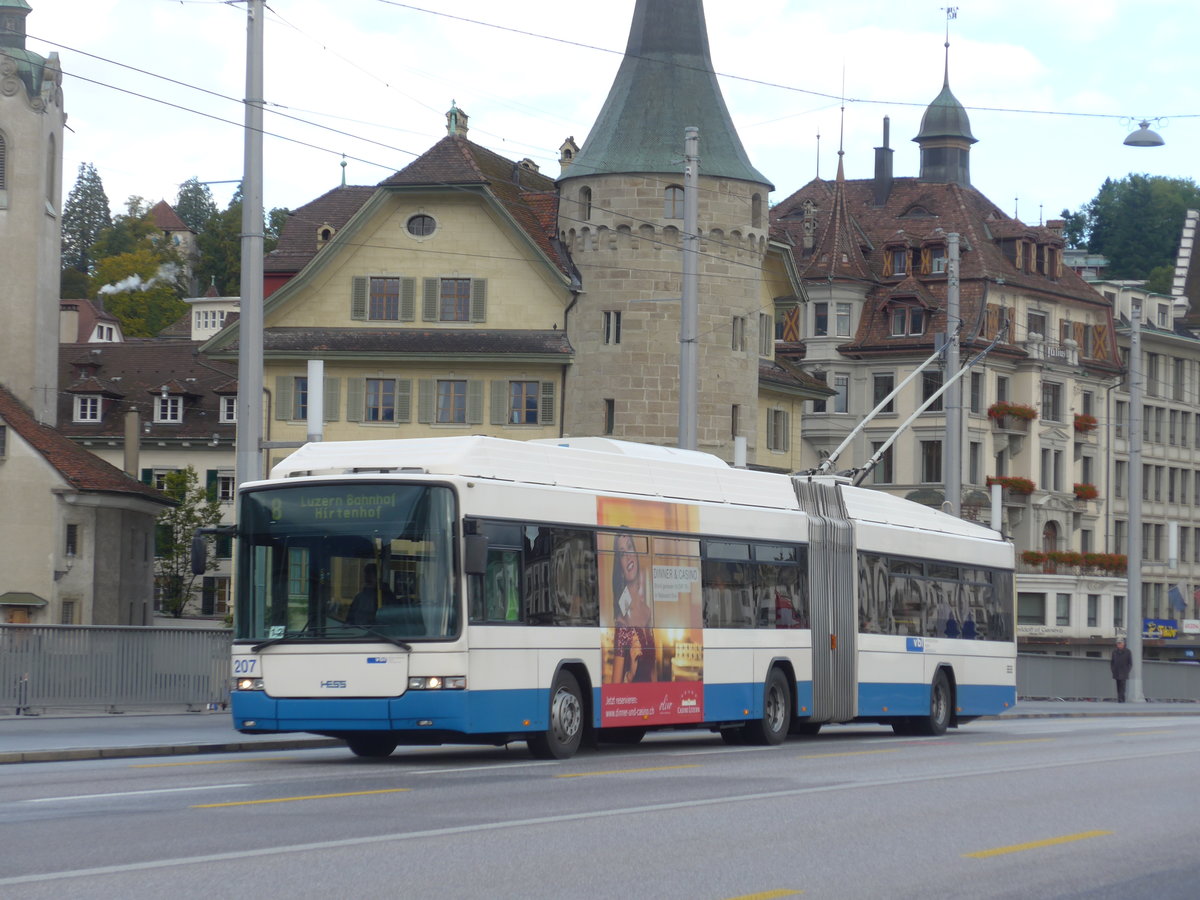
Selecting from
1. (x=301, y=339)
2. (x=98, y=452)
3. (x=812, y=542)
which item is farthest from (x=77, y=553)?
(x=812, y=542)

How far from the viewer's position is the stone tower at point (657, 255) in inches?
2020

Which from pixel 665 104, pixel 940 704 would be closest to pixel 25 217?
pixel 665 104

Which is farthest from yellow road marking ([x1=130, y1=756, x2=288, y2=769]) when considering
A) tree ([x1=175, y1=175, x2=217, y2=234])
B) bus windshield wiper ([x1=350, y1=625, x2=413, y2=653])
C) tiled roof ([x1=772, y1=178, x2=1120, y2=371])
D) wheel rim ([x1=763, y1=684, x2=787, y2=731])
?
tree ([x1=175, y1=175, x2=217, y2=234])

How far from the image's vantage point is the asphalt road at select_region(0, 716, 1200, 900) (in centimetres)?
976

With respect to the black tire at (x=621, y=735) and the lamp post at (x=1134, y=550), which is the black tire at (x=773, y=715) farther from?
the lamp post at (x=1134, y=550)

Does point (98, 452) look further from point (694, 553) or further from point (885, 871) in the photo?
point (885, 871)

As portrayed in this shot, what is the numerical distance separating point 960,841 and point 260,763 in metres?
8.02

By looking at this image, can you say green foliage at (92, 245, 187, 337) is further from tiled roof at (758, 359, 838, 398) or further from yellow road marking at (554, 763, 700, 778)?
yellow road marking at (554, 763, 700, 778)

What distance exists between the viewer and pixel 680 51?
50594 mm

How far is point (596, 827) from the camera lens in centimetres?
1209

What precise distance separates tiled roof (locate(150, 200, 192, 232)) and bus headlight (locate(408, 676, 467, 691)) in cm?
14752

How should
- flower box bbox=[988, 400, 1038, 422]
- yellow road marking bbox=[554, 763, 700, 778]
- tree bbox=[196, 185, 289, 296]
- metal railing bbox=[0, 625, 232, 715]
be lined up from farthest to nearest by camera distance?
tree bbox=[196, 185, 289, 296] → flower box bbox=[988, 400, 1038, 422] → metal railing bbox=[0, 625, 232, 715] → yellow road marking bbox=[554, 763, 700, 778]

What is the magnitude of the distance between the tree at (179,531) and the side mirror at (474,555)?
58.5 metres

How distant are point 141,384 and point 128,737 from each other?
214 feet
